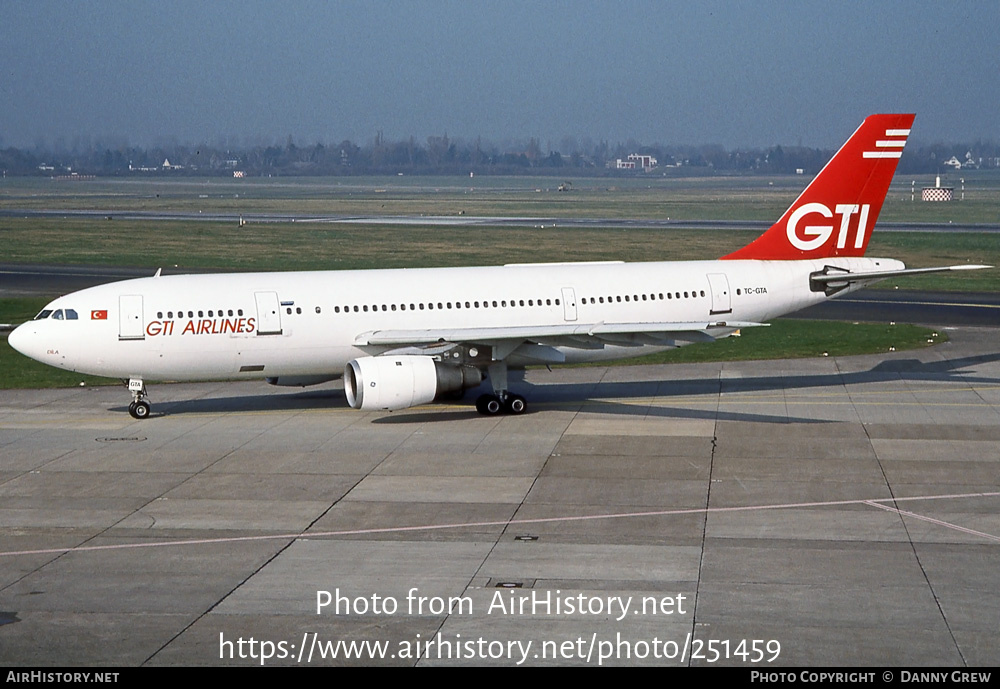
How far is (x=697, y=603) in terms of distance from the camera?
1772 cm

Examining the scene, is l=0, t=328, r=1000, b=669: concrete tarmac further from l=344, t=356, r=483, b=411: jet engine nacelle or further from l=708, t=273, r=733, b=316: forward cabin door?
l=708, t=273, r=733, b=316: forward cabin door

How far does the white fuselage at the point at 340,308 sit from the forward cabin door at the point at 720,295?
1.1 inches

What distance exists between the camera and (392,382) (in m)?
30.2

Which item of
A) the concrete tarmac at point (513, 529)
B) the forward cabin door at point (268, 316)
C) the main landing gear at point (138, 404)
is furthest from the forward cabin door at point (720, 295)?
the main landing gear at point (138, 404)

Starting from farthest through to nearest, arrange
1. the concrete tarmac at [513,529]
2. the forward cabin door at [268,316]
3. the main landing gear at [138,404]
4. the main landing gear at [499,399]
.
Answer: the main landing gear at [499,399], the main landing gear at [138,404], the forward cabin door at [268,316], the concrete tarmac at [513,529]

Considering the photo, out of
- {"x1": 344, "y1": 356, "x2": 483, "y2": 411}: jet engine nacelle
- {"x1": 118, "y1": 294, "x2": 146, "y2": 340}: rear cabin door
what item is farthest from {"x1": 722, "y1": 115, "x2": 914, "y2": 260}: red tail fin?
{"x1": 118, "y1": 294, "x2": 146, "y2": 340}: rear cabin door

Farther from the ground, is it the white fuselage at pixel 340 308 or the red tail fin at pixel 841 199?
the red tail fin at pixel 841 199

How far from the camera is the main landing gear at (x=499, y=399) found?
32594mm

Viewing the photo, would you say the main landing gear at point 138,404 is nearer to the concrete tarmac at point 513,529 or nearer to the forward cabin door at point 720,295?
the concrete tarmac at point 513,529

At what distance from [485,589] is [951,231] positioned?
288 ft

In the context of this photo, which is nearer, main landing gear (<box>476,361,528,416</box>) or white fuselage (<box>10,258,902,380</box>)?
white fuselage (<box>10,258,902,380</box>)

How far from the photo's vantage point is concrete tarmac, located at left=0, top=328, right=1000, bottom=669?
53.9 feet

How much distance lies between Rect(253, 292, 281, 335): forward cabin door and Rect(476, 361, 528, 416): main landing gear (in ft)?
18.6
